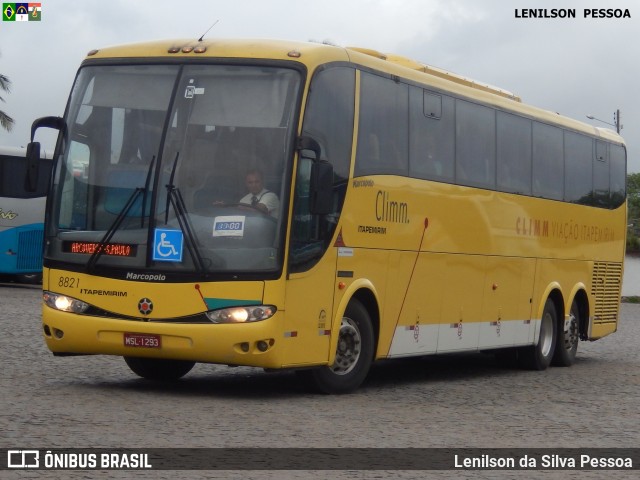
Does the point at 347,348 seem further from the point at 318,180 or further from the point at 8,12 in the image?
the point at 8,12

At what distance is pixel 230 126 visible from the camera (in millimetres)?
13430

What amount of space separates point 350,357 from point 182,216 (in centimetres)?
249

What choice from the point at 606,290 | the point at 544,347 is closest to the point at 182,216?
the point at 544,347

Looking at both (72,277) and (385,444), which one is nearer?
(385,444)

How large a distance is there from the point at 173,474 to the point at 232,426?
2563 millimetres

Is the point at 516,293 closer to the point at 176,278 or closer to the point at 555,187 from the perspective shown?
the point at 555,187

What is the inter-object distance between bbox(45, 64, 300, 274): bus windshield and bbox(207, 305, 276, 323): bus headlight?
1.13 feet

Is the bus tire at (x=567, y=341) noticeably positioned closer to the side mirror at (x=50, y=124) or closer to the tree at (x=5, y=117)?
the side mirror at (x=50, y=124)

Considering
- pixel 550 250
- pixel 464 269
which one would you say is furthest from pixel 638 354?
pixel 464 269

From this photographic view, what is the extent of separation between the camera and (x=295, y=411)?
1258cm

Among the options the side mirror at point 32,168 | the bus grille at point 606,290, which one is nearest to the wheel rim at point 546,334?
the bus grille at point 606,290

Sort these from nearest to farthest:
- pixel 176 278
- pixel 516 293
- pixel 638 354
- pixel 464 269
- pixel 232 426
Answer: pixel 232 426
pixel 176 278
pixel 464 269
pixel 516 293
pixel 638 354

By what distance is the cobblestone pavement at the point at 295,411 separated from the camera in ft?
33.3

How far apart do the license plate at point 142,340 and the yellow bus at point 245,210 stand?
2 centimetres
